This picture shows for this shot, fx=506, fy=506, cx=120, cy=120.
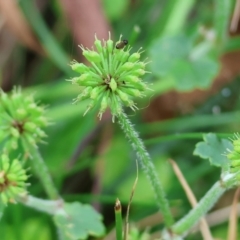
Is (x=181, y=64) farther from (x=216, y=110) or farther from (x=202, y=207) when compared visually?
(x=202, y=207)

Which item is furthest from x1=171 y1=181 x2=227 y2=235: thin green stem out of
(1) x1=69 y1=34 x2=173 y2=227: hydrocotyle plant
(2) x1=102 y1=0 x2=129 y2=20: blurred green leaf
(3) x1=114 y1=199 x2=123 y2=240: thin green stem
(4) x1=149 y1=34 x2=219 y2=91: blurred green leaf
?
(2) x1=102 y1=0 x2=129 y2=20: blurred green leaf

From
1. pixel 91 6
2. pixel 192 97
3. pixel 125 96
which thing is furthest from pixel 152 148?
pixel 125 96

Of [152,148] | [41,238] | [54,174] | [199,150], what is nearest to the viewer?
[199,150]

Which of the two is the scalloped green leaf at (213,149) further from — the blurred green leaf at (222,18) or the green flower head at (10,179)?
the blurred green leaf at (222,18)

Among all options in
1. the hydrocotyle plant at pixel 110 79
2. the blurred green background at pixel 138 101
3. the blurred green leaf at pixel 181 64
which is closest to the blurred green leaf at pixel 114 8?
the blurred green background at pixel 138 101

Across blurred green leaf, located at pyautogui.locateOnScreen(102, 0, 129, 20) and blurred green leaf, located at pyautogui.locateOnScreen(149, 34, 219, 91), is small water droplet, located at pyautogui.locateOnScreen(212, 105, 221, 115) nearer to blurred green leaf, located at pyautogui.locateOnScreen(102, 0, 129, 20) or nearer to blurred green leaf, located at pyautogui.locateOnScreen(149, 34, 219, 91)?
blurred green leaf, located at pyautogui.locateOnScreen(149, 34, 219, 91)

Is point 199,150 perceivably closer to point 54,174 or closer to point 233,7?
point 54,174
